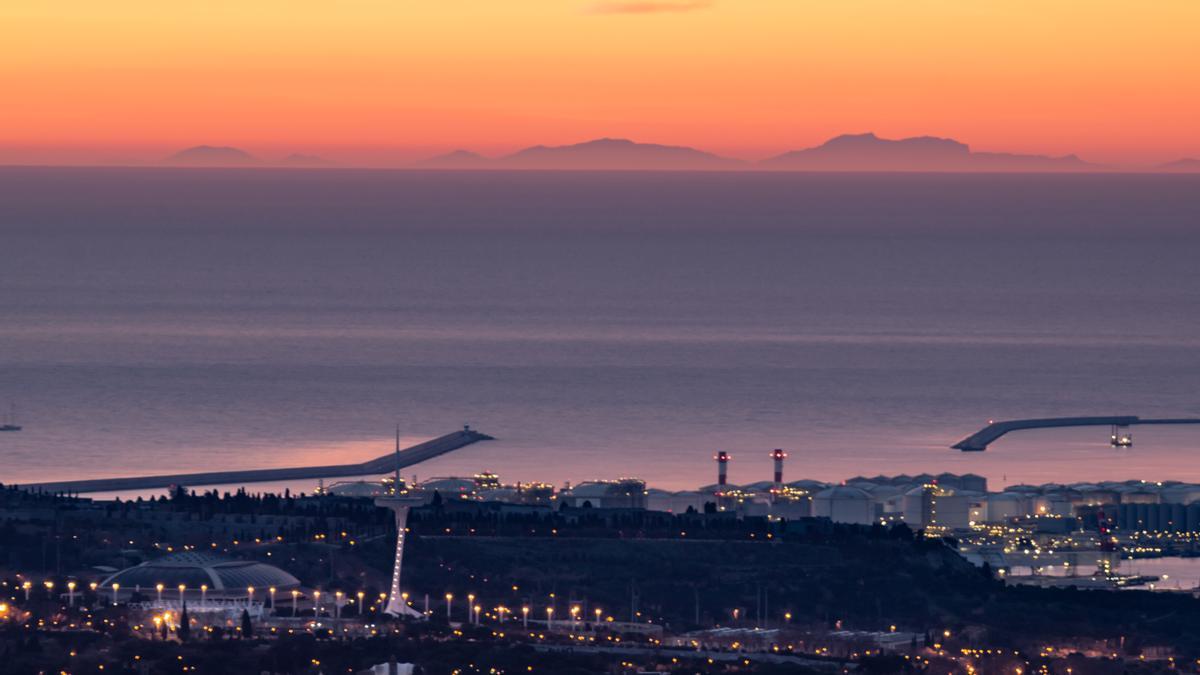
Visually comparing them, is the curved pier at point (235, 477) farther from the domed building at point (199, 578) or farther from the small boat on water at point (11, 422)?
the domed building at point (199, 578)

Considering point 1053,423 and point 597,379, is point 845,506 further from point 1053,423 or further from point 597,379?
point 597,379

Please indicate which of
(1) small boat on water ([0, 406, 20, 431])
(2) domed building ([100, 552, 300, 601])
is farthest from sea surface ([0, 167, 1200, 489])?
(2) domed building ([100, 552, 300, 601])

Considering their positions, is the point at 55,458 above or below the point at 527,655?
above

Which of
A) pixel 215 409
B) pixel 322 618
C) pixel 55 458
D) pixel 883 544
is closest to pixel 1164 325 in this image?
pixel 215 409

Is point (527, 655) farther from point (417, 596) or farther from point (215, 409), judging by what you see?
point (215, 409)

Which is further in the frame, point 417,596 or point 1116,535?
point 1116,535

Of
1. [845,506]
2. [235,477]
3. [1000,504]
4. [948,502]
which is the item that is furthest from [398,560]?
[235,477]
